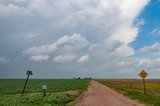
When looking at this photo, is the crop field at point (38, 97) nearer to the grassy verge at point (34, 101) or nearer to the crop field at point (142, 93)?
the grassy verge at point (34, 101)

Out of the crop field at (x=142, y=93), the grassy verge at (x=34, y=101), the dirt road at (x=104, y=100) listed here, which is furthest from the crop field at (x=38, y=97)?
the crop field at (x=142, y=93)

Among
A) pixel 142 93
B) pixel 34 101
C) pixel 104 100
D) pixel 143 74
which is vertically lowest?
pixel 34 101

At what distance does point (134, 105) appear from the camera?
26.2 metres

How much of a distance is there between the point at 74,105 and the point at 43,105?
129 inches

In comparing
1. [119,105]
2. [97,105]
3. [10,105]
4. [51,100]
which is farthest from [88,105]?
[10,105]

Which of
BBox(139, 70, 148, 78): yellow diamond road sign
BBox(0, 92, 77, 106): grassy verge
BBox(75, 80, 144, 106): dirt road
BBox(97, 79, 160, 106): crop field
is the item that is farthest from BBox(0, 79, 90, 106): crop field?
BBox(139, 70, 148, 78): yellow diamond road sign

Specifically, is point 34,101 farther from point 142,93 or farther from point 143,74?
point 142,93

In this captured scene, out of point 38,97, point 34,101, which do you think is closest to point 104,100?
point 38,97

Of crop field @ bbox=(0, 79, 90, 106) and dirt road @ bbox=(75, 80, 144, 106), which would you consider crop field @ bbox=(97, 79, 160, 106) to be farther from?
crop field @ bbox=(0, 79, 90, 106)

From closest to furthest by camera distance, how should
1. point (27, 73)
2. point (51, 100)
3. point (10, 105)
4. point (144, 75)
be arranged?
point (10, 105)
point (51, 100)
point (27, 73)
point (144, 75)

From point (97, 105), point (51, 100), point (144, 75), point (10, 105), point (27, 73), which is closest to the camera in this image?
point (10, 105)

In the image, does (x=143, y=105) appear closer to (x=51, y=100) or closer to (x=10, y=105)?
(x=51, y=100)

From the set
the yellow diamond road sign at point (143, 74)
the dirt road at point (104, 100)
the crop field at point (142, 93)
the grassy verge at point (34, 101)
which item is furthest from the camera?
the yellow diamond road sign at point (143, 74)

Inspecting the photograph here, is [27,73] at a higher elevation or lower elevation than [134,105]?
higher
